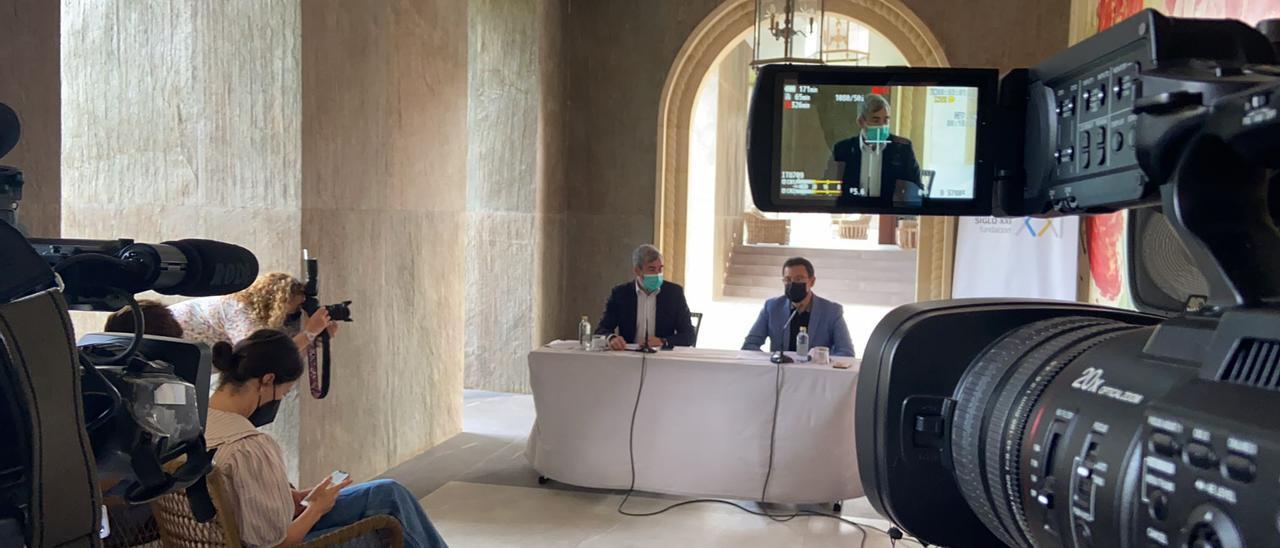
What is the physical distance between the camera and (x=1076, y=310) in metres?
1.06

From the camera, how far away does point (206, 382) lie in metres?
1.00

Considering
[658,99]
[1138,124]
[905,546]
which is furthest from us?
[658,99]

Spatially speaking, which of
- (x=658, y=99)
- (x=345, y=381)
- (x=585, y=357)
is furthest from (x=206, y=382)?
(x=658, y=99)

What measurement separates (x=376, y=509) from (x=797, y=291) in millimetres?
2284

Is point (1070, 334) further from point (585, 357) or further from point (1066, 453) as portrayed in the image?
point (585, 357)

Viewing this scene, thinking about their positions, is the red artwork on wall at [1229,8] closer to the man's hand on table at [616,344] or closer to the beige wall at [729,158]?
the man's hand on table at [616,344]

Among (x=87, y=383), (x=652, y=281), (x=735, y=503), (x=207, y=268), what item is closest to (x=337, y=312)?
(x=652, y=281)

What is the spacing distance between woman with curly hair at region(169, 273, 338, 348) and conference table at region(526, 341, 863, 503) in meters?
0.98

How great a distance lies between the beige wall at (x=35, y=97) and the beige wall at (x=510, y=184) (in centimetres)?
388

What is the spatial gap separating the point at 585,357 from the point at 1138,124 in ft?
10.6

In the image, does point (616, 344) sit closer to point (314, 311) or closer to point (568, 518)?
point (568, 518)

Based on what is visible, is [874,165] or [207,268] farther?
[874,165]

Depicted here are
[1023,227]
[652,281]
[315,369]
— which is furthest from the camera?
[1023,227]

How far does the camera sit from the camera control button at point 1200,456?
525 millimetres
